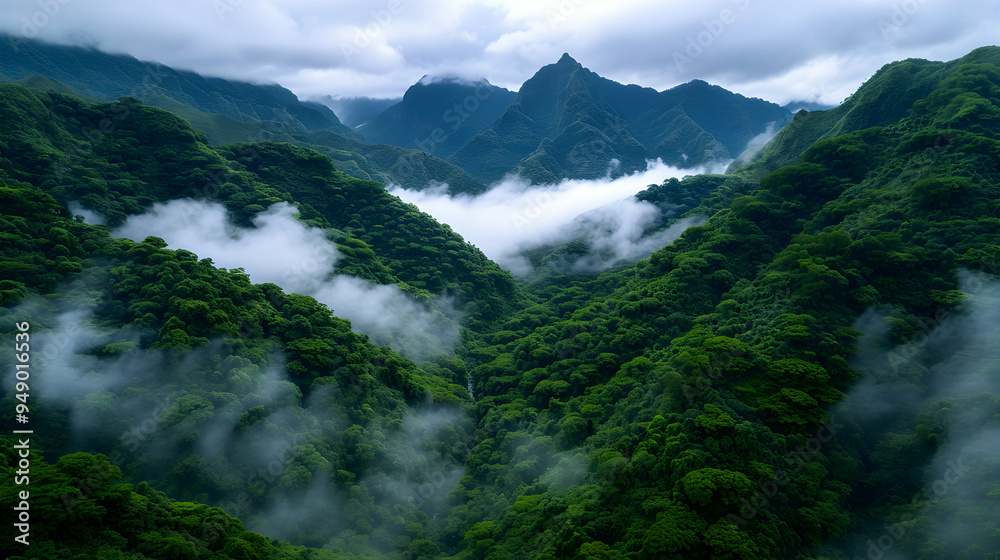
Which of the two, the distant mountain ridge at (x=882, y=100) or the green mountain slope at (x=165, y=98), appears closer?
the distant mountain ridge at (x=882, y=100)

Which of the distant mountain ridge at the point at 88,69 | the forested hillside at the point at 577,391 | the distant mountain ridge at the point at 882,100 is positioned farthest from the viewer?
the distant mountain ridge at the point at 88,69

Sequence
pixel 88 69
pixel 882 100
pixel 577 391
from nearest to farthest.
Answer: pixel 577 391
pixel 882 100
pixel 88 69

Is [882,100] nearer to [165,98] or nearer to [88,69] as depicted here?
[165,98]

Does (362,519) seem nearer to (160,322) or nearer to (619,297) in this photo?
(160,322)


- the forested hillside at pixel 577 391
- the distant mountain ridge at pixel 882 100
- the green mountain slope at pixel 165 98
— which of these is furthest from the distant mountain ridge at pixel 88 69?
the distant mountain ridge at pixel 882 100

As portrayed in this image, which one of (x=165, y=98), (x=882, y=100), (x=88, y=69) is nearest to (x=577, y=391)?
(x=882, y=100)

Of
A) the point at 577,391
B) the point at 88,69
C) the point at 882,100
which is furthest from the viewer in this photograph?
the point at 88,69

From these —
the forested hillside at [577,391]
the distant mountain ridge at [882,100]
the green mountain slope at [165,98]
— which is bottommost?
the forested hillside at [577,391]

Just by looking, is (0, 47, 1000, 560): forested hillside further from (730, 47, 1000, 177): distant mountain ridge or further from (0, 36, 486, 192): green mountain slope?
(0, 36, 486, 192): green mountain slope

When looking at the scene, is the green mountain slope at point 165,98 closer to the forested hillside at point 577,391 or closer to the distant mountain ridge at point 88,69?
the distant mountain ridge at point 88,69
